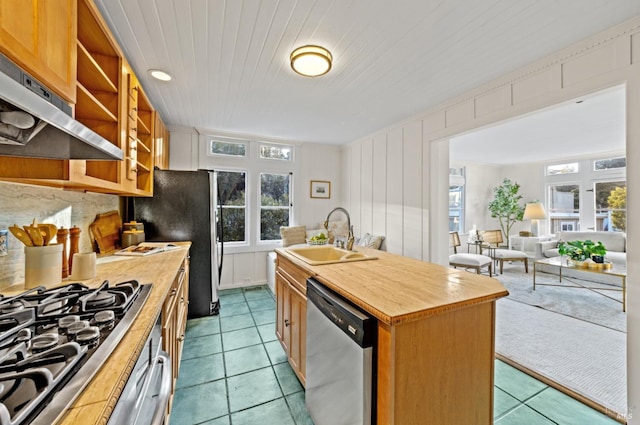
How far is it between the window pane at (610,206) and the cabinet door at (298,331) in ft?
22.7

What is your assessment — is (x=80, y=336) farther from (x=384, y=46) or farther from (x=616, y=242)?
(x=616, y=242)

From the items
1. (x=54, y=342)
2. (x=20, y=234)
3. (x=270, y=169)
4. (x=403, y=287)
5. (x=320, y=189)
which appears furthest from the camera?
(x=320, y=189)

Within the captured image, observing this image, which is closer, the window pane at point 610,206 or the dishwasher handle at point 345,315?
the dishwasher handle at point 345,315

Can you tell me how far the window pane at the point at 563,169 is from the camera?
5.89 meters

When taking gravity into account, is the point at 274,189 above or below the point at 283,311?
above

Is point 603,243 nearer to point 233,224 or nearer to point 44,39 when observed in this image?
point 233,224

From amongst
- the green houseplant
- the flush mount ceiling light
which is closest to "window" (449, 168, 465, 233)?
the green houseplant

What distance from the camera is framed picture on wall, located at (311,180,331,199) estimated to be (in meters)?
4.81

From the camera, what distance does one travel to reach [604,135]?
164 inches

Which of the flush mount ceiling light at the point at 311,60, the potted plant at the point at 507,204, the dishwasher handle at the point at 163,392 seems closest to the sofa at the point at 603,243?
the potted plant at the point at 507,204

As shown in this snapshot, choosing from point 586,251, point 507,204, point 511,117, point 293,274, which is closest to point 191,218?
point 293,274

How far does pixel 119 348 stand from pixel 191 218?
2397 mm

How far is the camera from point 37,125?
2.91 ft

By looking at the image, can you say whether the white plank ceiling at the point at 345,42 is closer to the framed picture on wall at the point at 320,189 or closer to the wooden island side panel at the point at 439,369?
the wooden island side panel at the point at 439,369
